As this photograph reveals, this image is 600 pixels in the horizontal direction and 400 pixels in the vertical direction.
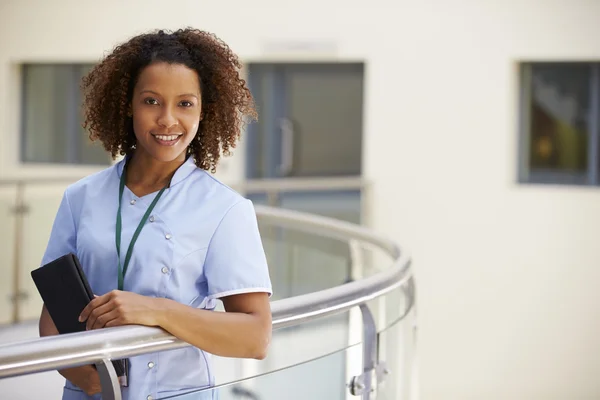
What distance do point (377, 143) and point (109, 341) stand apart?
735cm

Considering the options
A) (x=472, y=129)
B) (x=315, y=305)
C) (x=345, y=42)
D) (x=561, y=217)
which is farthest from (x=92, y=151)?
(x=315, y=305)

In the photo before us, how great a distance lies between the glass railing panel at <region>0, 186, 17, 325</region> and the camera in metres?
6.72

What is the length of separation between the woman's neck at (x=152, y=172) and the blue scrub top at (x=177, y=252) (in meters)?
0.02

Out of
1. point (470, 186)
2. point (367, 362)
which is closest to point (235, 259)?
point (367, 362)

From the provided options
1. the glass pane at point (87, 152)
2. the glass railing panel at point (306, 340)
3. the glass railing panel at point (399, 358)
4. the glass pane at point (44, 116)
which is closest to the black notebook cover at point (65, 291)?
the glass railing panel at point (399, 358)

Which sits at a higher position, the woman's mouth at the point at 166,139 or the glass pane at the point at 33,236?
the woman's mouth at the point at 166,139

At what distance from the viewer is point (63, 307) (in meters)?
1.75

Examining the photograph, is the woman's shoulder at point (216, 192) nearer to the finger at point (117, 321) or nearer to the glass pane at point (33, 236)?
the finger at point (117, 321)

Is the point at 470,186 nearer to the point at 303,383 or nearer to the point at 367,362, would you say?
the point at 367,362

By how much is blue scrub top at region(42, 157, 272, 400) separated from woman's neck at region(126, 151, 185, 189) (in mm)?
22

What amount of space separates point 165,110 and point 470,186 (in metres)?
7.00

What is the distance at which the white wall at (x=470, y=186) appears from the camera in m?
8.43

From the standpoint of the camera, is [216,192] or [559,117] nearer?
[216,192]

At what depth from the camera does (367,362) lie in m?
2.54
